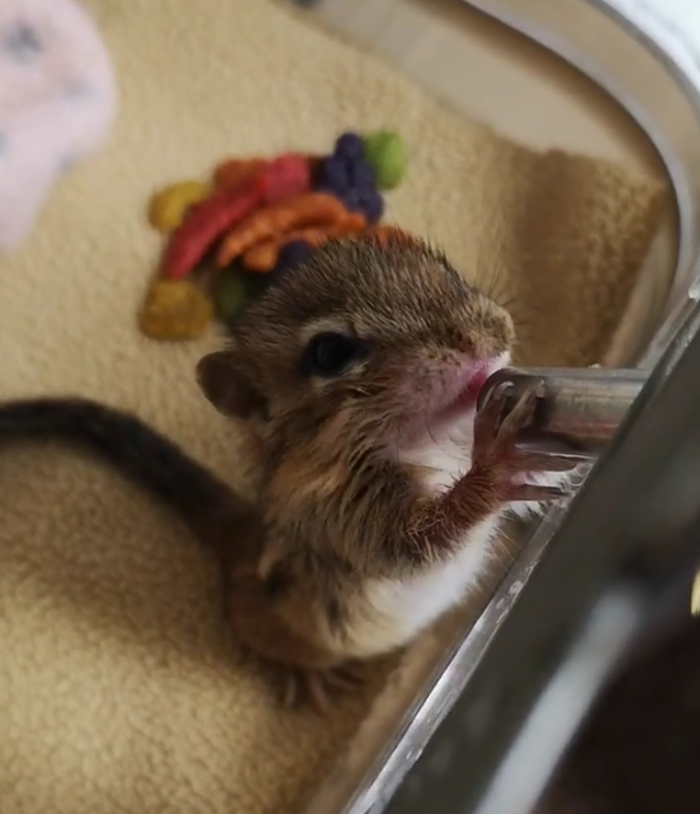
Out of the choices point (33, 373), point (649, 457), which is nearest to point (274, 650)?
point (33, 373)

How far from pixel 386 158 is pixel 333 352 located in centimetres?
72

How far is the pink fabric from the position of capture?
4.94ft

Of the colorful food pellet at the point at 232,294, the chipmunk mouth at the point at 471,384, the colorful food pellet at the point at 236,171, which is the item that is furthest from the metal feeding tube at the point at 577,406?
the colorful food pellet at the point at 236,171

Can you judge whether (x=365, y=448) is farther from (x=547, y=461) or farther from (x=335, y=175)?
(x=335, y=175)

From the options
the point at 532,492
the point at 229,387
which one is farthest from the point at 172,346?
the point at 532,492

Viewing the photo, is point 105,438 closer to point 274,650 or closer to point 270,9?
point 274,650

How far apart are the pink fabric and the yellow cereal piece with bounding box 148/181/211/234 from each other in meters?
0.14

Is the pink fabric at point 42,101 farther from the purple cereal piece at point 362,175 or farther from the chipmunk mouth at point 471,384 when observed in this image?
the chipmunk mouth at point 471,384

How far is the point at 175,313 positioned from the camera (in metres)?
1.52

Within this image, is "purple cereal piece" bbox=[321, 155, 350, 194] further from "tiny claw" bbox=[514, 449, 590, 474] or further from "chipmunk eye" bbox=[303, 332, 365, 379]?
"tiny claw" bbox=[514, 449, 590, 474]

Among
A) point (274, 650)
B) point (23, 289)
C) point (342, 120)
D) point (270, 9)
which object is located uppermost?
point (270, 9)

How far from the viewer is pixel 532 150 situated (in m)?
1.68

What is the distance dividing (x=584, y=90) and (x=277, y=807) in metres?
1.19

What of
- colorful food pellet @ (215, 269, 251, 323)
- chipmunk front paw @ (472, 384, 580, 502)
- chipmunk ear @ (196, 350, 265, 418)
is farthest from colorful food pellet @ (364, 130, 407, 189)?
chipmunk front paw @ (472, 384, 580, 502)
